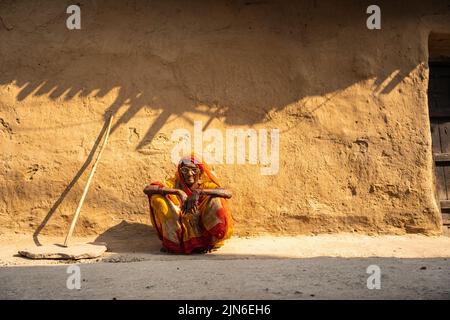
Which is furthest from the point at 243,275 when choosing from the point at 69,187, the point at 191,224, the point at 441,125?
the point at 441,125

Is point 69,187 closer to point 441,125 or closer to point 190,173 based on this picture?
point 190,173

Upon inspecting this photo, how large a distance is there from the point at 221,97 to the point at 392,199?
216cm

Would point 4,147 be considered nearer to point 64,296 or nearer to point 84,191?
point 84,191

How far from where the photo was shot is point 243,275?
335 centimetres

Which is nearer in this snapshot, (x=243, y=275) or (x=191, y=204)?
(x=243, y=275)

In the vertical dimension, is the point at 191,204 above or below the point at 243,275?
above

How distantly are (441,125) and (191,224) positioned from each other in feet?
11.0

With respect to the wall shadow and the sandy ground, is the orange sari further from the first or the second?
the wall shadow

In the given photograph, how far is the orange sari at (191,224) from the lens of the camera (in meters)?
4.66

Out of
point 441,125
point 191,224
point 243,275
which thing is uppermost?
point 441,125

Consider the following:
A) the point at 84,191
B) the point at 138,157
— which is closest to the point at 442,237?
the point at 138,157

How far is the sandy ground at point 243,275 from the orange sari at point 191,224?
14 cm

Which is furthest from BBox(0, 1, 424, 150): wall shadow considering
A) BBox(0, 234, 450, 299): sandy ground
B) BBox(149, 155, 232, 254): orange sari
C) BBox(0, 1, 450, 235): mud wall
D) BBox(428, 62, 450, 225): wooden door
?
BBox(0, 234, 450, 299): sandy ground

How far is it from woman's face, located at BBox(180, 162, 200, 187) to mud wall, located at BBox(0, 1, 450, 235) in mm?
603
